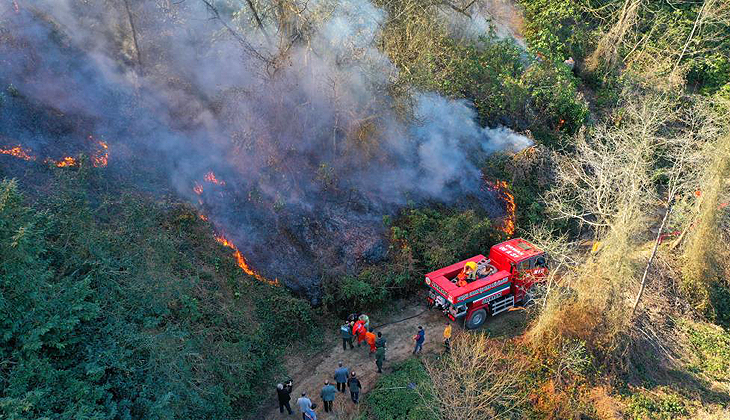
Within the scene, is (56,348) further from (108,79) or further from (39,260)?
(108,79)

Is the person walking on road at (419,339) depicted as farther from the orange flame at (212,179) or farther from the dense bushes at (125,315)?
the orange flame at (212,179)

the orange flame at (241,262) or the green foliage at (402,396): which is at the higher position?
the orange flame at (241,262)

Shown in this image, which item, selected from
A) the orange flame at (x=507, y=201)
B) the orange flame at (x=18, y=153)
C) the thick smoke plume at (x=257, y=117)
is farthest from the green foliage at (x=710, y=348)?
the orange flame at (x=18, y=153)

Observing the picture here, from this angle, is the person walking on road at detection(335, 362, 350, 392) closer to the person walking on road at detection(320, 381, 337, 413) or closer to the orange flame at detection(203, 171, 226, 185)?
the person walking on road at detection(320, 381, 337, 413)

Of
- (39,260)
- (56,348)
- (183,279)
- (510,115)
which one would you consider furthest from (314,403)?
(510,115)

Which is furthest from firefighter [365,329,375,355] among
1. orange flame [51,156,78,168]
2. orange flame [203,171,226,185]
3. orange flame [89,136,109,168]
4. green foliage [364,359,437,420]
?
orange flame [51,156,78,168]

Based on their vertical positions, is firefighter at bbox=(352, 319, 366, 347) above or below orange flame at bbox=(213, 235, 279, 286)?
below
